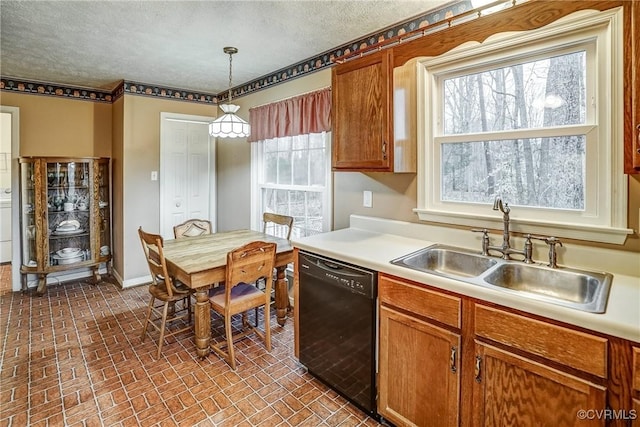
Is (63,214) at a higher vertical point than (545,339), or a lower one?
higher

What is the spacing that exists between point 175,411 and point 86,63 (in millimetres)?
3171

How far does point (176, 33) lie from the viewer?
2586 millimetres

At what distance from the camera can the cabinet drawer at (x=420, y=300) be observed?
1.55 metres

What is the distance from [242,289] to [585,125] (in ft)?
7.89

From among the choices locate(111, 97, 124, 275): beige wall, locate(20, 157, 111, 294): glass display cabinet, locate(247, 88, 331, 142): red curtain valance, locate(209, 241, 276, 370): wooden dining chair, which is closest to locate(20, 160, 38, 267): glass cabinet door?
locate(20, 157, 111, 294): glass display cabinet

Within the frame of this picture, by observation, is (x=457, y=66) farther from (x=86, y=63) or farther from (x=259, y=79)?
(x=86, y=63)

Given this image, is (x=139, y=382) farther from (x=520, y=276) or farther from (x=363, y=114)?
(x=520, y=276)

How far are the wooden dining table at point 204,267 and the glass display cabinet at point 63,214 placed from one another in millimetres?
1725

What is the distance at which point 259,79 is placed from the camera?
12.5 feet

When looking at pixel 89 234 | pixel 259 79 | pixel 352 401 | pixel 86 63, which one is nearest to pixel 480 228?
pixel 352 401

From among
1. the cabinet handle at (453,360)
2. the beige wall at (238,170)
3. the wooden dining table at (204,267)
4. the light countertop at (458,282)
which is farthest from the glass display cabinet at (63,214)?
the cabinet handle at (453,360)

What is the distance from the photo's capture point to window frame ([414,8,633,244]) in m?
1.62

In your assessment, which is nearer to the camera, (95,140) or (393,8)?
(393,8)

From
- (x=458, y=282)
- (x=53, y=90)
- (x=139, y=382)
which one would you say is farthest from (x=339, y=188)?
(x=53, y=90)
